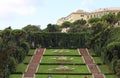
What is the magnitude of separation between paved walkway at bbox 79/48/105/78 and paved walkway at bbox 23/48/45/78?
8.86m

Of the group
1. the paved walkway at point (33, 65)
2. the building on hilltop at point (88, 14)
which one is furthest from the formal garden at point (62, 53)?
the building on hilltop at point (88, 14)

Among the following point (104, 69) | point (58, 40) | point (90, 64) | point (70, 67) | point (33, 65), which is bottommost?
point (58, 40)

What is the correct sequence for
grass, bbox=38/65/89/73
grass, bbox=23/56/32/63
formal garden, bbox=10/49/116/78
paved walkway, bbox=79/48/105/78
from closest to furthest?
formal garden, bbox=10/49/116/78
paved walkway, bbox=79/48/105/78
grass, bbox=38/65/89/73
grass, bbox=23/56/32/63

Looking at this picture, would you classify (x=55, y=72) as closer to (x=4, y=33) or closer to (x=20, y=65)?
(x=20, y=65)

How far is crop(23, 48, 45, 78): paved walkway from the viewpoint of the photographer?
6475cm

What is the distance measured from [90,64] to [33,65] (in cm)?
1032

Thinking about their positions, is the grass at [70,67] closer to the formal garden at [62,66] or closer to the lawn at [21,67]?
the formal garden at [62,66]

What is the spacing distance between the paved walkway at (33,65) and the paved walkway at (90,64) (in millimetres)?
8857

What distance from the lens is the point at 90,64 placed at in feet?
243

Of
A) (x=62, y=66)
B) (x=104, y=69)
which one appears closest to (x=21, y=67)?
(x=62, y=66)

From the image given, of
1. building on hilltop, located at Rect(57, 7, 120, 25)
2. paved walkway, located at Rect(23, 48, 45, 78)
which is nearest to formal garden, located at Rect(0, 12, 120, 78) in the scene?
paved walkway, located at Rect(23, 48, 45, 78)

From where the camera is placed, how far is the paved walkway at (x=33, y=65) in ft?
212

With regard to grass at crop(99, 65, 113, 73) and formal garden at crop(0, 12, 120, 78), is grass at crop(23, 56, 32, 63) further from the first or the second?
grass at crop(99, 65, 113, 73)

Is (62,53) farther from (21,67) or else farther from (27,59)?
(21,67)
